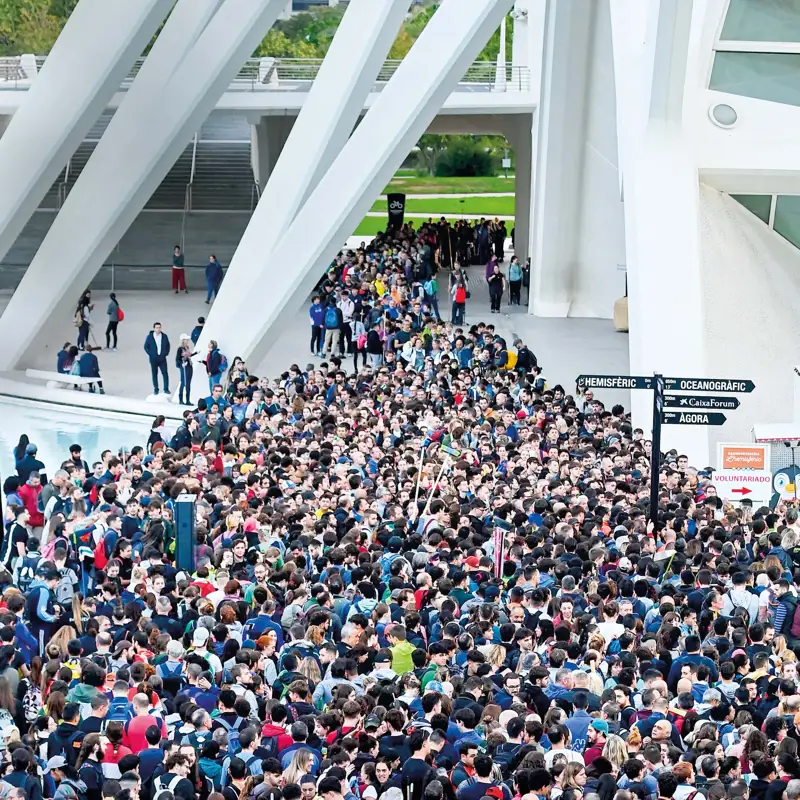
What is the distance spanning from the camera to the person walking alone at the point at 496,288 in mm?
31781

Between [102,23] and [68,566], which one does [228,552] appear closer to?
[68,566]

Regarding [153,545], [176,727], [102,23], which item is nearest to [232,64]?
[102,23]

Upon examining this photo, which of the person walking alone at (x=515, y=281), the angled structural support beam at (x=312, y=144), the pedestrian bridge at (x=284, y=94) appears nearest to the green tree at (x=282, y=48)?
the pedestrian bridge at (x=284, y=94)

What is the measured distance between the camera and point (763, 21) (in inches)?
891

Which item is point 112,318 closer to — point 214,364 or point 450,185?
point 214,364

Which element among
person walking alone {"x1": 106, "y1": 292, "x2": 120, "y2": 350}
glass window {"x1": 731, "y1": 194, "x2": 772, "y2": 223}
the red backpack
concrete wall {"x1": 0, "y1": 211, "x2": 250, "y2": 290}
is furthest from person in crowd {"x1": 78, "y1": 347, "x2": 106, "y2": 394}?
concrete wall {"x1": 0, "y1": 211, "x2": 250, "y2": 290}

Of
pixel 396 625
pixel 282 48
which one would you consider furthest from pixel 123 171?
pixel 282 48

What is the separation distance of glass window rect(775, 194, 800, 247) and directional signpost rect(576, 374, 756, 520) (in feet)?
34.2

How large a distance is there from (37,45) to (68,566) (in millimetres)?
49591

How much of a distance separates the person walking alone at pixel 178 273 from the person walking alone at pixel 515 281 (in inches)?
304

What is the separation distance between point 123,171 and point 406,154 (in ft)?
15.1

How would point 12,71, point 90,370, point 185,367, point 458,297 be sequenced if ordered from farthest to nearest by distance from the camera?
point 12,71
point 458,297
point 90,370
point 185,367

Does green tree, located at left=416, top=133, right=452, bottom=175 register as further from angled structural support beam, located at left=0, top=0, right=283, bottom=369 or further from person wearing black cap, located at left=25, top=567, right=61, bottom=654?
person wearing black cap, located at left=25, top=567, right=61, bottom=654

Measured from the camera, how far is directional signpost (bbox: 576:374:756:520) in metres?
13.1
